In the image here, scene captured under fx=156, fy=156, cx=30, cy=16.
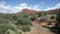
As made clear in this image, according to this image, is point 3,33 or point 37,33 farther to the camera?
point 37,33

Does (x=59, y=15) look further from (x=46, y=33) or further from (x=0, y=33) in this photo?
(x=0, y=33)

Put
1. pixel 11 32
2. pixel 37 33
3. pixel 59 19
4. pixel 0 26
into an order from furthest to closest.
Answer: pixel 59 19
pixel 37 33
pixel 0 26
pixel 11 32

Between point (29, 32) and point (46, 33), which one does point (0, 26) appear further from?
point (46, 33)

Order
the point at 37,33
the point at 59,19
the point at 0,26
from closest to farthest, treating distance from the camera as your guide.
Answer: the point at 0,26 < the point at 37,33 < the point at 59,19

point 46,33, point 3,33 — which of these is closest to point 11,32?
point 3,33

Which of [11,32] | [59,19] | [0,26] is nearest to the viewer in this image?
[11,32]

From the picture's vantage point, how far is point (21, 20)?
67.9 feet

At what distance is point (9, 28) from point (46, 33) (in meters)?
4.25

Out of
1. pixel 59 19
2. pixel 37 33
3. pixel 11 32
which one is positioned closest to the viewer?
pixel 11 32

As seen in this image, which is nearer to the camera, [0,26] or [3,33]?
[3,33]

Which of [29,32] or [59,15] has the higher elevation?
[59,15]

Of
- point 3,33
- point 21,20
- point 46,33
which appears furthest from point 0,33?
point 21,20

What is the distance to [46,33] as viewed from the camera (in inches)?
650

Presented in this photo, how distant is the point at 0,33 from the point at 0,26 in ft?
4.27
